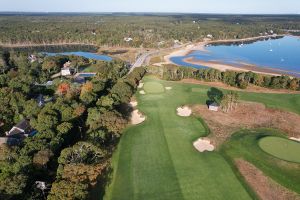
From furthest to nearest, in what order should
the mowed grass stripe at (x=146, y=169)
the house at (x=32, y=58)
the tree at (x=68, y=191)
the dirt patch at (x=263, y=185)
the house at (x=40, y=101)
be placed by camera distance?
the house at (x=32, y=58) → the house at (x=40, y=101) → the mowed grass stripe at (x=146, y=169) → the dirt patch at (x=263, y=185) → the tree at (x=68, y=191)

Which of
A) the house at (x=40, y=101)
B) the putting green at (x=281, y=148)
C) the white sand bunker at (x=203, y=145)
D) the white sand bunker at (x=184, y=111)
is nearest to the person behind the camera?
the putting green at (x=281, y=148)

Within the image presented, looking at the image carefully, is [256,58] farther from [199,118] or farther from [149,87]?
[199,118]

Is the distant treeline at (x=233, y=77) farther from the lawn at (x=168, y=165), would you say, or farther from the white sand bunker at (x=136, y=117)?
the white sand bunker at (x=136, y=117)

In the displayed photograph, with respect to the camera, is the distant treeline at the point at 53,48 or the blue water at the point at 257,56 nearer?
the blue water at the point at 257,56

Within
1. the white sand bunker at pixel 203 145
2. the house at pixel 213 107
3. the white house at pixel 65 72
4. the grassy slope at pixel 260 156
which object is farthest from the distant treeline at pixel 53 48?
the grassy slope at pixel 260 156

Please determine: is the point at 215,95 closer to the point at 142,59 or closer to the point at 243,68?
the point at 243,68

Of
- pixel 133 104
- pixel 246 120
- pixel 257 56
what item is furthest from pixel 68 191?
pixel 257 56

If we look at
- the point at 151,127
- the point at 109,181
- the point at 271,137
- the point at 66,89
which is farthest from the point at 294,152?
the point at 66,89
